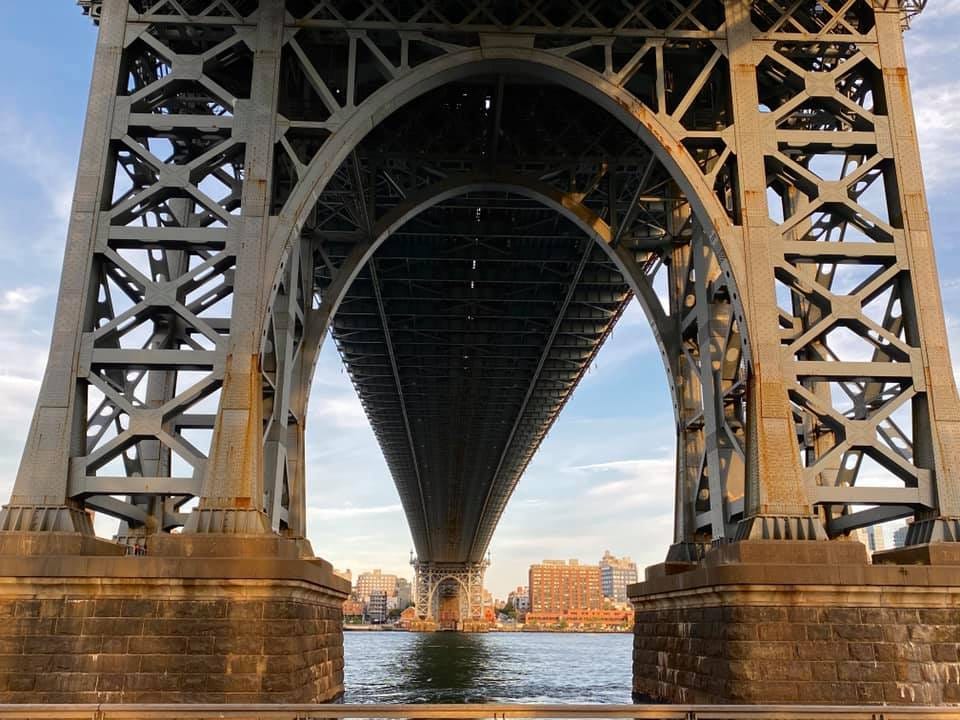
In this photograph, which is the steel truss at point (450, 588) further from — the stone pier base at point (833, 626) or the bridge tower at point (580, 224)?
the stone pier base at point (833, 626)

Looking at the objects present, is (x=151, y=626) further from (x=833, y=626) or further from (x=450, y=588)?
(x=450, y=588)

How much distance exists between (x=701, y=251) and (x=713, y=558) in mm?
7560

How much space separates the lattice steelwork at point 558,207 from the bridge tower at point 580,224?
61 millimetres

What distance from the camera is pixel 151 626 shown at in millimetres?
13180

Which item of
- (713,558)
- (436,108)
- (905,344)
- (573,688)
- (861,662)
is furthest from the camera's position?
(573,688)

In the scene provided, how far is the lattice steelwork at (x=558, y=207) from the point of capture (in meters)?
15.0

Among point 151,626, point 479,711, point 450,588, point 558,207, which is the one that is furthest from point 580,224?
point 450,588

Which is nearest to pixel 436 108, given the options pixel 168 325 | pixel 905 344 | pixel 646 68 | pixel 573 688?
pixel 646 68

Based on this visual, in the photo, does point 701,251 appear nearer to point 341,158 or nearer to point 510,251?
point 341,158

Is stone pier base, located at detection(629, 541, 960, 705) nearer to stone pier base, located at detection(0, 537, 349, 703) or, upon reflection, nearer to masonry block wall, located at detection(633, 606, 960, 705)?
masonry block wall, located at detection(633, 606, 960, 705)

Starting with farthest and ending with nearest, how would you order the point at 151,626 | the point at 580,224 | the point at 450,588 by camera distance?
the point at 450,588
the point at 580,224
the point at 151,626

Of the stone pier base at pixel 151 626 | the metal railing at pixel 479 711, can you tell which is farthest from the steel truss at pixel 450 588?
the metal railing at pixel 479 711

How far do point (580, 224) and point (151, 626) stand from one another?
14.8 meters

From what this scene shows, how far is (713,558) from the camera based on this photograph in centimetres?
1471
